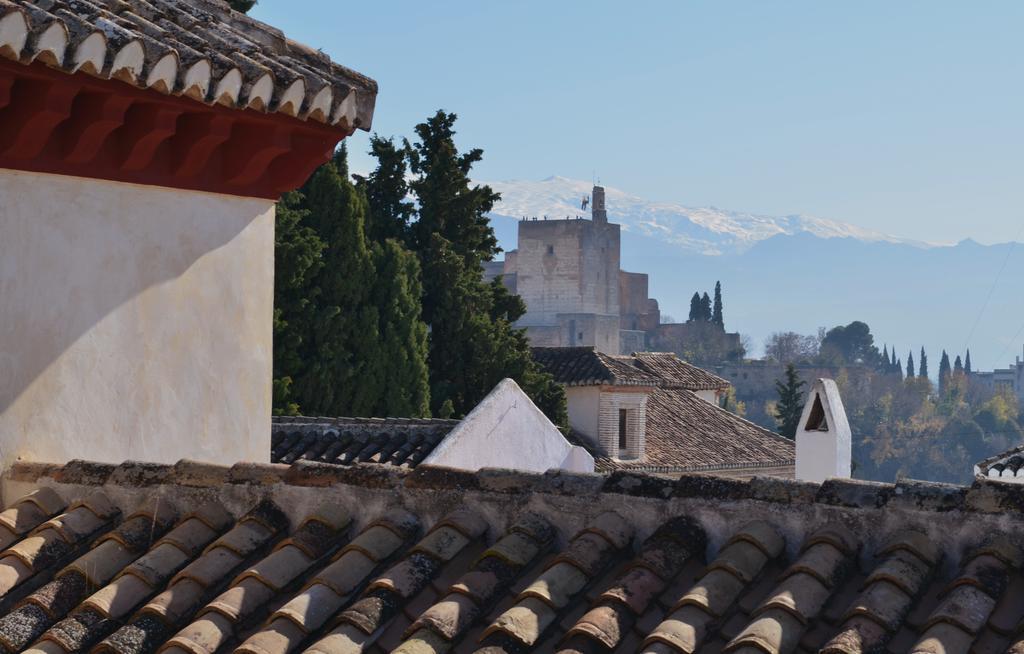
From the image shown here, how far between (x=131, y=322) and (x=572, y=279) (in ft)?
281

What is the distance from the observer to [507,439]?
42.2ft

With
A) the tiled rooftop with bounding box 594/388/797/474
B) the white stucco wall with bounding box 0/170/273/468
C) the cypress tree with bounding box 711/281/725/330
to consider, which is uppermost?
the cypress tree with bounding box 711/281/725/330

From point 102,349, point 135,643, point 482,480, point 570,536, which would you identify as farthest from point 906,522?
point 102,349

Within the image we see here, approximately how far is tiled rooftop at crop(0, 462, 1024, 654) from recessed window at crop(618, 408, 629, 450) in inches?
1222

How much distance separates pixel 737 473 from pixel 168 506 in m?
34.5

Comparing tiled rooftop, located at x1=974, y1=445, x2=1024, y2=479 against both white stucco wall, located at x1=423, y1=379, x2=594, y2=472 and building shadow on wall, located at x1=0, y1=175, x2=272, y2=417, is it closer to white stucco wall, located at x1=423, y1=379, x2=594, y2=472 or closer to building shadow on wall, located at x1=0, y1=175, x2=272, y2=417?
white stucco wall, located at x1=423, y1=379, x2=594, y2=472

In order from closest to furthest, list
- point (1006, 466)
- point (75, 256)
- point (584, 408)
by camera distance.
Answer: point (75, 256) < point (1006, 466) < point (584, 408)

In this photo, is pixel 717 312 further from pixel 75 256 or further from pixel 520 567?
pixel 520 567

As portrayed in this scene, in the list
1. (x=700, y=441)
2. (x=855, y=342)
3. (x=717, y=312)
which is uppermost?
(x=717, y=312)

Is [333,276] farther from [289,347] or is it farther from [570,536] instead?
[570,536]

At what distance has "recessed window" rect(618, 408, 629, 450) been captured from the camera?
119 feet

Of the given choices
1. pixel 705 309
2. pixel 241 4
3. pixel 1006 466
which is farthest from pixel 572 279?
pixel 1006 466

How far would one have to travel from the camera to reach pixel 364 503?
490 cm

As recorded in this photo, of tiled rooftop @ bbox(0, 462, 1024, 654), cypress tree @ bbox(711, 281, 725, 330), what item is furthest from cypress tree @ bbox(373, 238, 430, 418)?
cypress tree @ bbox(711, 281, 725, 330)
